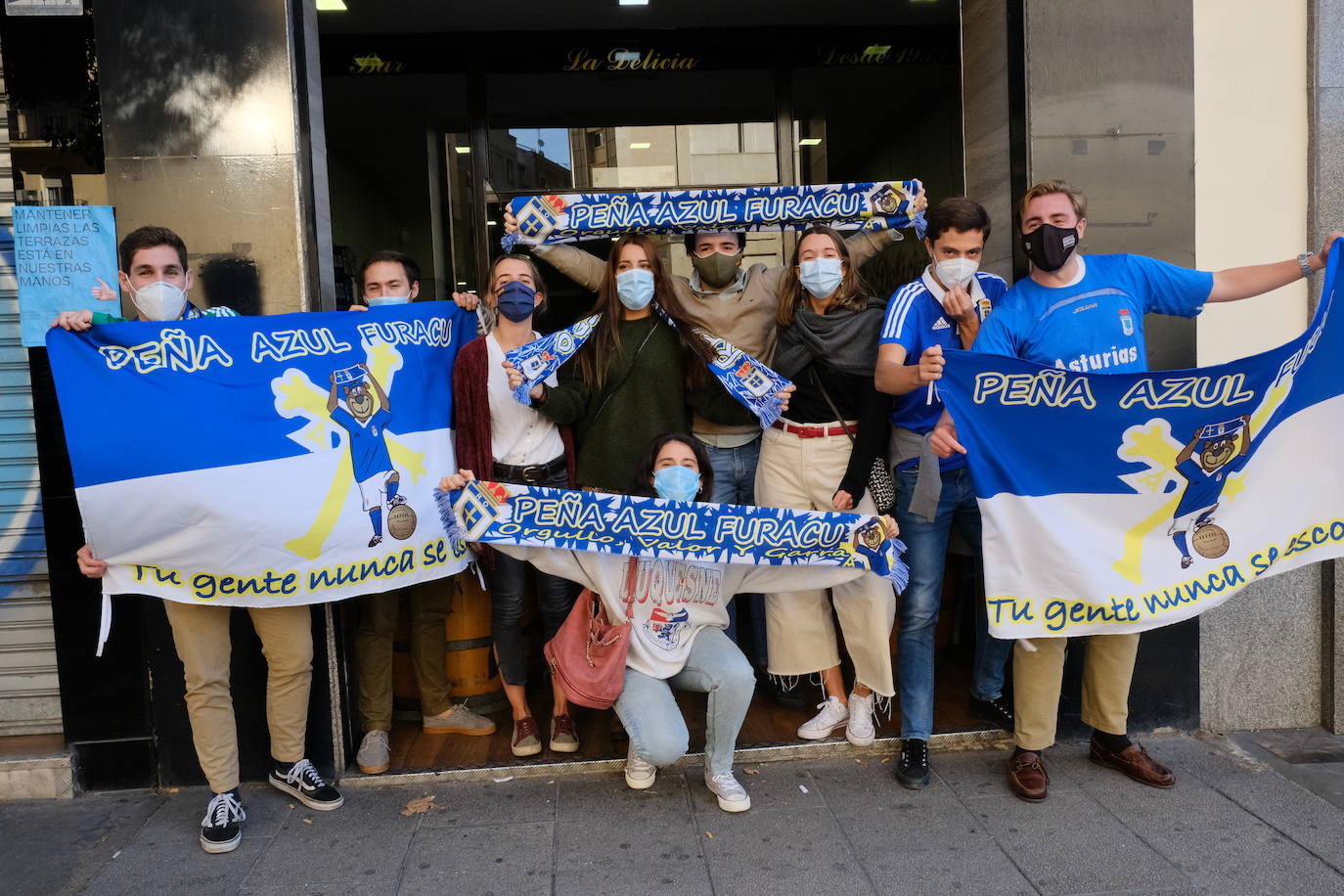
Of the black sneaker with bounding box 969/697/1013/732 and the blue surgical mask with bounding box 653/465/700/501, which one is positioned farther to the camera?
the black sneaker with bounding box 969/697/1013/732

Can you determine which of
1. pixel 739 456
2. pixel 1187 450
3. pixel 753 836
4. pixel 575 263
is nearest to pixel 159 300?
pixel 575 263

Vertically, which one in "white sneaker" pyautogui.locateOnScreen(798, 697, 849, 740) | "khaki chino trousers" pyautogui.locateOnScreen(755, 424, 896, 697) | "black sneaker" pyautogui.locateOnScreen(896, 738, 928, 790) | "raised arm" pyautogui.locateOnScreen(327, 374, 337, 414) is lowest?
"black sneaker" pyautogui.locateOnScreen(896, 738, 928, 790)

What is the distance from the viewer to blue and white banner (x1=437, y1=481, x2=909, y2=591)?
11.2 ft

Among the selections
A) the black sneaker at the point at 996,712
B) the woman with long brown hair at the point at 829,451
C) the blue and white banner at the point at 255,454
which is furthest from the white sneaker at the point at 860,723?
the blue and white banner at the point at 255,454

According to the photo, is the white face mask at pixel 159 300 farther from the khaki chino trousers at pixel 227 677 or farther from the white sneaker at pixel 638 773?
the white sneaker at pixel 638 773

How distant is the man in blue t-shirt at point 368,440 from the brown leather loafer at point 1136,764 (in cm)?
297

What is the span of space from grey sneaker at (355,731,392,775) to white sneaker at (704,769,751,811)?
4.42 ft

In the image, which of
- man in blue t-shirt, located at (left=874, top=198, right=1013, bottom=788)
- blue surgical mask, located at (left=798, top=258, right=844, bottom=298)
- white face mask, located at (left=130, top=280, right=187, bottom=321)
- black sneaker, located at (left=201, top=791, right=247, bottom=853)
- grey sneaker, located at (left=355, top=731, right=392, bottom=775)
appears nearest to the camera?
black sneaker, located at (left=201, top=791, right=247, bottom=853)

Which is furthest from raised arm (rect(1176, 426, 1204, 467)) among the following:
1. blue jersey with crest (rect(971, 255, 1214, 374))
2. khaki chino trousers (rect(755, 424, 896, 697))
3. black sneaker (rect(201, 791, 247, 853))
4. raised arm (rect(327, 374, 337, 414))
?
black sneaker (rect(201, 791, 247, 853))

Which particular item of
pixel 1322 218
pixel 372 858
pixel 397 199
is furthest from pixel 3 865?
pixel 397 199

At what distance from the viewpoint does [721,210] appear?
3.89m

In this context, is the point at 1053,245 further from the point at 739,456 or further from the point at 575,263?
the point at 575,263

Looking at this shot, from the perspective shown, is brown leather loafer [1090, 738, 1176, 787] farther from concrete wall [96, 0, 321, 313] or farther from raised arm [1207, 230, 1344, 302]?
concrete wall [96, 0, 321, 313]

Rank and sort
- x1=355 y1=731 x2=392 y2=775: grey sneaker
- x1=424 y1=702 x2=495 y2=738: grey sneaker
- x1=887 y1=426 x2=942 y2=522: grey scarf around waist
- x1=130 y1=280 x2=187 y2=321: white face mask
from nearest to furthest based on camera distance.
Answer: x1=130 y1=280 x2=187 y2=321: white face mask < x1=887 y1=426 x2=942 y2=522: grey scarf around waist < x1=355 y1=731 x2=392 y2=775: grey sneaker < x1=424 y1=702 x2=495 y2=738: grey sneaker
